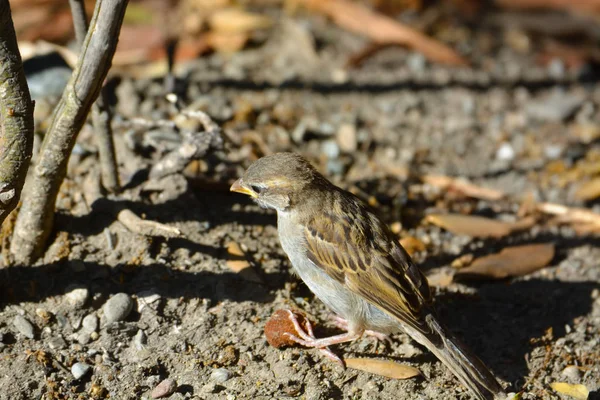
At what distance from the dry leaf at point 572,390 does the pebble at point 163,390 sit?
250 centimetres

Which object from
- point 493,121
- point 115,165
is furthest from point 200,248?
point 493,121

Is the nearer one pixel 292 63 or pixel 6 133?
pixel 6 133

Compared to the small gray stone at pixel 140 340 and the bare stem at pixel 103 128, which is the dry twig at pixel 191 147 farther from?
the small gray stone at pixel 140 340

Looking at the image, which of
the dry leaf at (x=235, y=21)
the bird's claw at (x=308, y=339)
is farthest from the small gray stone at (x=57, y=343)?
the dry leaf at (x=235, y=21)

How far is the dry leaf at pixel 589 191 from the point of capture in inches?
281

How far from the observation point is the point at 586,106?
8469mm

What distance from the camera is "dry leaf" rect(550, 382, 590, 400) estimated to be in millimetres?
4965

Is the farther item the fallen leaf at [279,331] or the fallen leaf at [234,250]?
the fallen leaf at [234,250]

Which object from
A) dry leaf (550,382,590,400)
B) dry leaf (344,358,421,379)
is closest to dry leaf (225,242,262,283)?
dry leaf (344,358,421,379)

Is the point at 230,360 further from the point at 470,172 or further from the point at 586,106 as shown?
the point at 586,106

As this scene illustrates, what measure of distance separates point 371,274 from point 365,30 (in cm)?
448

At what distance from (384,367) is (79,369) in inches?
76.6

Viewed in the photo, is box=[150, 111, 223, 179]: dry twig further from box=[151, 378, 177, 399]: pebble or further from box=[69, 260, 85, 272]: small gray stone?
Result: box=[151, 378, 177, 399]: pebble

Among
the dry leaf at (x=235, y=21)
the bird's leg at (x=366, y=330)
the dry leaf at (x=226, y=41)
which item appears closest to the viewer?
the bird's leg at (x=366, y=330)
